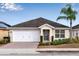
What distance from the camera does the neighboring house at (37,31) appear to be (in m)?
26.1

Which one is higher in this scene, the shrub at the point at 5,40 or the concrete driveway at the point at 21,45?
the shrub at the point at 5,40

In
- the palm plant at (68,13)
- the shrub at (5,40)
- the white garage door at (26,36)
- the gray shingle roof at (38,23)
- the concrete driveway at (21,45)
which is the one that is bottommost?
the concrete driveway at (21,45)

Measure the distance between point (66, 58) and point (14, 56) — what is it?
2.29 metres

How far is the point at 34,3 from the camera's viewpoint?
83.9 ft

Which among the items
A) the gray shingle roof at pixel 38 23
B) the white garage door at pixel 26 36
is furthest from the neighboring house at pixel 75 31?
the white garage door at pixel 26 36

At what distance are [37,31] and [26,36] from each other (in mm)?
599

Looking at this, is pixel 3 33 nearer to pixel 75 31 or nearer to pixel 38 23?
pixel 38 23

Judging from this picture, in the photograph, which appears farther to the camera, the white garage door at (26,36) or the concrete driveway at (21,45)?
the white garage door at (26,36)

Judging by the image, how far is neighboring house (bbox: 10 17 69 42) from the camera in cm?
2614

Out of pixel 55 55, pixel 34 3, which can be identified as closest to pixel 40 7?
pixel 34 3

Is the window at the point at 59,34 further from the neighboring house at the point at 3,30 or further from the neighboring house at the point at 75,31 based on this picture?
the neighboring house at the point at 3,30

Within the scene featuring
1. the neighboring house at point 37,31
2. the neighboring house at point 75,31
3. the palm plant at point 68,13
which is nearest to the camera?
the palm plant at point 68,13

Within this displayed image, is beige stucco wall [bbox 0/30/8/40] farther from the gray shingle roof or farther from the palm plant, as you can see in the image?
the palm plant

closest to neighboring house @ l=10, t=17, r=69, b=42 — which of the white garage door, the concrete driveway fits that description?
the white garage door
